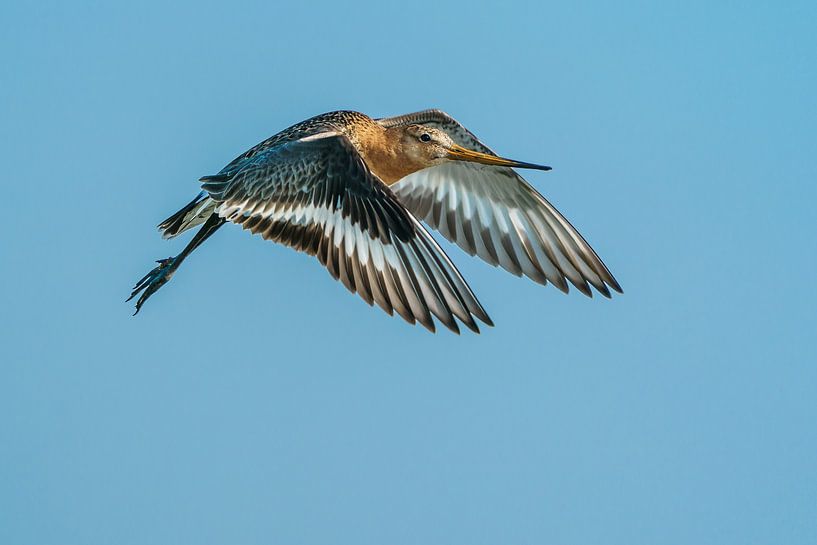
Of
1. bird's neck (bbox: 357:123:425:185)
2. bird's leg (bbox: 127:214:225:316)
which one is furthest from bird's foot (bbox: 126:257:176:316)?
bird's neck (bbox: 357:123:425:185)

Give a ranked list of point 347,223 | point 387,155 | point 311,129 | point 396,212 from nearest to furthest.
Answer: point 396,212, point 347,223, point 311,129, point 387,155

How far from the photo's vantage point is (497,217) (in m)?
12.0

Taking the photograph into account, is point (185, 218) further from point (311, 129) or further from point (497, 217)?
point (497, 217)

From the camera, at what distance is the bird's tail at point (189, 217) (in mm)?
10773

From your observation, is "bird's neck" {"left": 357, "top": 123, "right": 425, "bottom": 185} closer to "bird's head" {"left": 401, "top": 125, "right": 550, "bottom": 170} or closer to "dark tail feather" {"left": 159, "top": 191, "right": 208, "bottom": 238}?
"bird's head" {"left": 401, "top": 125, "right": 550, "bottom": 170}

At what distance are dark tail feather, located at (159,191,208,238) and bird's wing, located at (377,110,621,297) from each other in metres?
1.89

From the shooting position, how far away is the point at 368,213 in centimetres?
943

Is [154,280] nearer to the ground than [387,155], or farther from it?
nearer to the ground

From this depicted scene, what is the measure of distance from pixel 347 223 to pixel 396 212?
1.61 feet

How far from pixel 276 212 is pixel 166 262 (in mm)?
1767

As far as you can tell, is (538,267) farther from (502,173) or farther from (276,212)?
(276,212)

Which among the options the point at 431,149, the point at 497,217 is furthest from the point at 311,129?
the point at 497,217

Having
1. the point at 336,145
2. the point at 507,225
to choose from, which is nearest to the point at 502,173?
the point at 507,225

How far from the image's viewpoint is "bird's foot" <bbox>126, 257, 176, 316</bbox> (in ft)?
35.6
